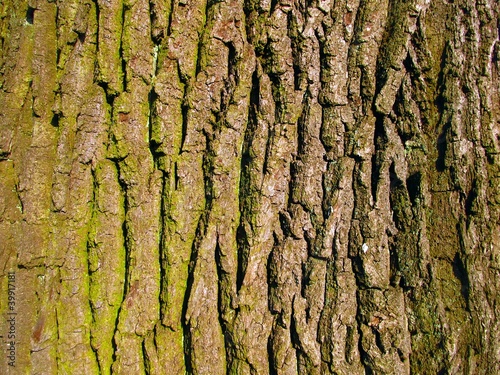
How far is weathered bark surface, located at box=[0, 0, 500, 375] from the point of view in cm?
161

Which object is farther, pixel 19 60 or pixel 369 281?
pixel 19 60

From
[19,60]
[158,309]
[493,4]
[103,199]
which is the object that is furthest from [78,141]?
[493,4]

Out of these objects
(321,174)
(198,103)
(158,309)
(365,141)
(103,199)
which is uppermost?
(198,103)

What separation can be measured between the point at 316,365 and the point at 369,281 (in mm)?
411

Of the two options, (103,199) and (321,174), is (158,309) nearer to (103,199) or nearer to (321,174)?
(103,199)

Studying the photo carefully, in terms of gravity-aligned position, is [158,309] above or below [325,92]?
below

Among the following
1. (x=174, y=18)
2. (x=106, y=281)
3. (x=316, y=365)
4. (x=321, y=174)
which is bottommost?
(x=316, y=365)

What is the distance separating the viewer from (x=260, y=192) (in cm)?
165

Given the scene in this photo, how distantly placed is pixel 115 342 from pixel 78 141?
882mm

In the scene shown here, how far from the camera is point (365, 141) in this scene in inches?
64.6

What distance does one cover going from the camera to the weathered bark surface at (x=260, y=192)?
5.29ft

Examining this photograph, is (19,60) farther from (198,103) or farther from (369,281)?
(369,281)

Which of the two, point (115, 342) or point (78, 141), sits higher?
point (78, 141)

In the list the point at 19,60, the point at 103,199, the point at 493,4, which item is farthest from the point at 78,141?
the point at 493,4
